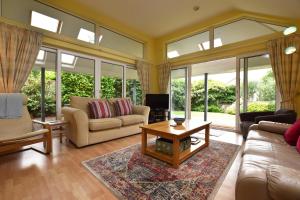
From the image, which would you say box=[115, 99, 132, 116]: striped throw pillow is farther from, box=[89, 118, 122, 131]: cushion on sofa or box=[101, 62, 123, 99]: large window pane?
box=[101, 62, 123, 99]: large window pane

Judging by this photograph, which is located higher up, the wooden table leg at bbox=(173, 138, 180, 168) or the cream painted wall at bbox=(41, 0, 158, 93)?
the cream painted wall at bbox=(41, 0, 158, 93)

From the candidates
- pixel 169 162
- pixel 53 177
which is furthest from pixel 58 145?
pixel 169 162

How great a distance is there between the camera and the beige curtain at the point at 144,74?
16.4ft


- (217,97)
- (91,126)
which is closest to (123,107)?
(91,126)

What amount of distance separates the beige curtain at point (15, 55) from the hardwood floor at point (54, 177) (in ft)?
4.08

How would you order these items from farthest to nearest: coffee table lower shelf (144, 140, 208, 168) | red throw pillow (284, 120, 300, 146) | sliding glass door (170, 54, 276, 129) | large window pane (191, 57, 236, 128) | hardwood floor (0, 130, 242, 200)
Answer: large window pane (191, 57, 236, 128) < sliding glass door (170, 54, 276, 129) < coffee table lower shelf (144, 140, 208, 168) < red throw pillow (284, 120, 300, 146) < hardwood floor (0, 130, 242, 200)

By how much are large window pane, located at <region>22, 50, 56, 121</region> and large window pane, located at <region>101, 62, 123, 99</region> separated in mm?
1225

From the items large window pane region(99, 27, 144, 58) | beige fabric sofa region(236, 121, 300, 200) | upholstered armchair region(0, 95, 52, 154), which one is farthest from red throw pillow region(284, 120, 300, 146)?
large window pane region(99, 27, 144, 58)

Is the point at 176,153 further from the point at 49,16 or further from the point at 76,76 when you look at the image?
the point at 49,16

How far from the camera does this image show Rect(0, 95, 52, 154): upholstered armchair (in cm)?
202

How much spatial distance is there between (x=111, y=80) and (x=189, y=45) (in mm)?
2684

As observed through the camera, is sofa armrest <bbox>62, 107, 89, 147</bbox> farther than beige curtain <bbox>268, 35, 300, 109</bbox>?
No

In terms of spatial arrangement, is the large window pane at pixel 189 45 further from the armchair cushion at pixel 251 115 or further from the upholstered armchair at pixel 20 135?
the upholstered armchair at pixel 20 135

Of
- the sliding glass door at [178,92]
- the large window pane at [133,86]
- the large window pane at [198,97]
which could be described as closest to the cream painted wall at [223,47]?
the sliding glass door at [178,92]
